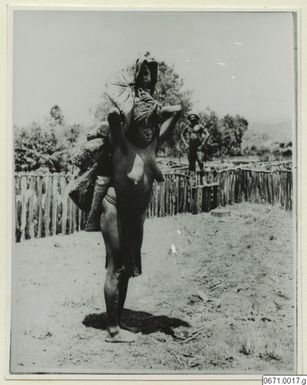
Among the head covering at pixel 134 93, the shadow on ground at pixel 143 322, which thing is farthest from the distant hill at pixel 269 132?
the shadow on ground at pixel 143 322

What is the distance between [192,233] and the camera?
5320 millimetres

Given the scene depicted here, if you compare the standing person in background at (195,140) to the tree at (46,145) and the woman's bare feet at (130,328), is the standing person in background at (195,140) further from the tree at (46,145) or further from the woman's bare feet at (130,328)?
the woman's bare feet at (130,328)

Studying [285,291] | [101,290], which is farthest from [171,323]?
[285,291]

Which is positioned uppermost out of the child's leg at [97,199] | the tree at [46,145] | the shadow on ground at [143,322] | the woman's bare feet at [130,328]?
the tree at [46,145]

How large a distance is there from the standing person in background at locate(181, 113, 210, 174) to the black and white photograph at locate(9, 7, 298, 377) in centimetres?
2

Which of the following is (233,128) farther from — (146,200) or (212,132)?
(146,200)

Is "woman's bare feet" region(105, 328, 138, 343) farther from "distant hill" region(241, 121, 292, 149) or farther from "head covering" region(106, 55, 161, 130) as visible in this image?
"distant hill" region(241, 121, 292, 149)

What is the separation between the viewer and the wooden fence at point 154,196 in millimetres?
5281

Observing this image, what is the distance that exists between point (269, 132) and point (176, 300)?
160cm

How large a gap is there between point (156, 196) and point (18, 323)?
61.0 inches

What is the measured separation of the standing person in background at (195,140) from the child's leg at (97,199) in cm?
73

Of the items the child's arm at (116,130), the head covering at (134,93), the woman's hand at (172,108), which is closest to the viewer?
the child's arm at (116,130)

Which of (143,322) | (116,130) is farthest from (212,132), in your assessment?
(143,322)

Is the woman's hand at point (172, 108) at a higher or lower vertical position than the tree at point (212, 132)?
higher
